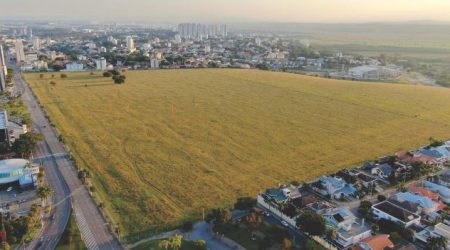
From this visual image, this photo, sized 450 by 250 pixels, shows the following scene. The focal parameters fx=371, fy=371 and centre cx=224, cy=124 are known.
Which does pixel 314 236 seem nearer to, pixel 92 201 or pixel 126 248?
pixel 126 248

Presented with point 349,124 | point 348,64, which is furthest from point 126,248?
point 348,64

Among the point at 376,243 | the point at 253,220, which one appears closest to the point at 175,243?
the point at 253,220

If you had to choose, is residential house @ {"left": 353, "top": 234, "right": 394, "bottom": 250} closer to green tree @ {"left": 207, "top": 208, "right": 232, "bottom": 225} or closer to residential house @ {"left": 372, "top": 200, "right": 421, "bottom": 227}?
residential house @ {"left": 372, "top": 200, "right": 421, "bottom": 227}

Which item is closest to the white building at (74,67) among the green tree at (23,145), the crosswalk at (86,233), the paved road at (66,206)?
the paved road at (66,206)

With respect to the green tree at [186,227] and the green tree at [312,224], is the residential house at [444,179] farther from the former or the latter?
the green tree at [186,227]

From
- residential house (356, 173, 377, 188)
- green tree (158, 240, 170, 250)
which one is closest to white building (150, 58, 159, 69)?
residential house (356, 173, 377, 188)

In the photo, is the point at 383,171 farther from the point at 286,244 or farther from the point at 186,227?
the point at 186,227
